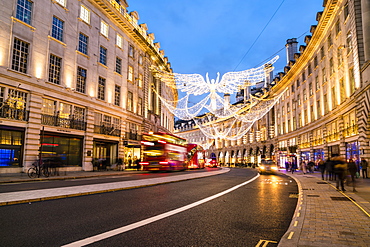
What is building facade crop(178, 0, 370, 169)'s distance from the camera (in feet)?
72.6

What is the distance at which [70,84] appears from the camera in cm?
2517

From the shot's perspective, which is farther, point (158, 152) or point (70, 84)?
point (158, 152)

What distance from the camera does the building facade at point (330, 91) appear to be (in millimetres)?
22125

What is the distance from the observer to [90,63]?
28.2 meters

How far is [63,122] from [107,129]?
263 inches

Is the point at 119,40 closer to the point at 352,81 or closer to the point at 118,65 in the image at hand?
the point at 118,65

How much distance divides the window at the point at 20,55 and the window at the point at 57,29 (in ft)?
11.1

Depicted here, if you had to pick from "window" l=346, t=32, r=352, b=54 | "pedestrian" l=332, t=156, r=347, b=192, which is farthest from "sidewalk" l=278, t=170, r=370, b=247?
"window" l=346, t=32, r=352, b=54

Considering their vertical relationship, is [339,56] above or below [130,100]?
above

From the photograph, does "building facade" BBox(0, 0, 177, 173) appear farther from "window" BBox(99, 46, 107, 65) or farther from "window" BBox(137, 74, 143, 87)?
"window" BBox(137, 74, 143, 87)

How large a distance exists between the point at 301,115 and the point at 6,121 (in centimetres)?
4028

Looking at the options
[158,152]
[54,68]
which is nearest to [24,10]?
[54,68]

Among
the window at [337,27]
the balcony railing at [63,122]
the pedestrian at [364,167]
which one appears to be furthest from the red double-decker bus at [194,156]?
the window at [337,27]

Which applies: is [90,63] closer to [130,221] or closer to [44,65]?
[44,65]
